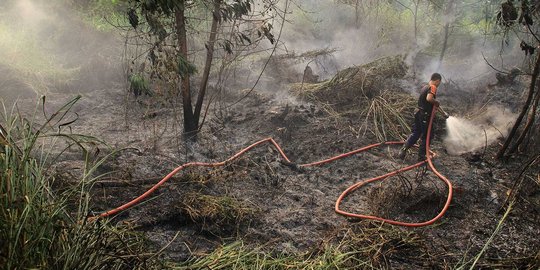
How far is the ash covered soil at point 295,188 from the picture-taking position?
3555 millimetres

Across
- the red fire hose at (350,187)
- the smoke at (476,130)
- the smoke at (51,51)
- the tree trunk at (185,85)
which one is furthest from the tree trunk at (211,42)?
the smoke at (476,130)

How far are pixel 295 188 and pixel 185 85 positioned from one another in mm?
2338

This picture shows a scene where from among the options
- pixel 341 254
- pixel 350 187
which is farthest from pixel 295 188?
pixel 341 254

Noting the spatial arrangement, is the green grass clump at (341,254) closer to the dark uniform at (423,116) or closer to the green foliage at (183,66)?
the dark uniform at (423,116)

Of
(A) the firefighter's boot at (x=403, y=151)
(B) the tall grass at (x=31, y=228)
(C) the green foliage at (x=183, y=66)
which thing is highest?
(C) the green foliage at (x=183, y=66)

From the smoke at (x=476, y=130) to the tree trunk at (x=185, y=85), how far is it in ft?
14.9

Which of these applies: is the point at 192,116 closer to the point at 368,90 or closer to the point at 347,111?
the point at 347,111

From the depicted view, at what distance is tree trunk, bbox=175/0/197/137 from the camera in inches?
196

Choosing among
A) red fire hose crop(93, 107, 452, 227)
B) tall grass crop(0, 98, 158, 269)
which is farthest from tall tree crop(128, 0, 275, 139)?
tall grass crop(0, 98, 158, 269)

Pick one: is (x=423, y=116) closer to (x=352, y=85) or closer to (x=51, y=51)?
(x=352, y=85)

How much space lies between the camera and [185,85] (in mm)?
5465

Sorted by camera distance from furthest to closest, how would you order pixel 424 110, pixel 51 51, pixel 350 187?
pixel 51 51 < pixel 424 110 < pixel 350 187

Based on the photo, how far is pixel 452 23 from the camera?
1175 cm

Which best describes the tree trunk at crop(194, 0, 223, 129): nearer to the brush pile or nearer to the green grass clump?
the brush pile
